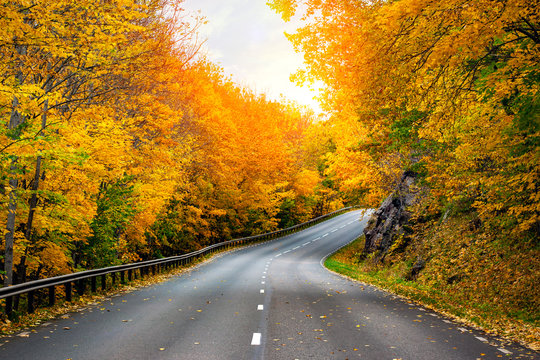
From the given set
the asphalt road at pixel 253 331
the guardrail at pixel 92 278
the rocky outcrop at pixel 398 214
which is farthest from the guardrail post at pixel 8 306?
the rocky outcrop at pixel 398 214

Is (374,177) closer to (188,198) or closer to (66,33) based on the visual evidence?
(188,198)

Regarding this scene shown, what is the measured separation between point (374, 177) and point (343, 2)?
548 inches

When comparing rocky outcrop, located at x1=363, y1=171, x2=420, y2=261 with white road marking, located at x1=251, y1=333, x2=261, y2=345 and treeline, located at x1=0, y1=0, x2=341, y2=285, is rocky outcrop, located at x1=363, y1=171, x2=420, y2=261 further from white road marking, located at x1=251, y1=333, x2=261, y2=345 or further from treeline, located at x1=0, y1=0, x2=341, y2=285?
white road marking, located at x1=251, y1=333, x2=261, y2=345

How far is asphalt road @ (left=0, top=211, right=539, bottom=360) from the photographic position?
6406mm

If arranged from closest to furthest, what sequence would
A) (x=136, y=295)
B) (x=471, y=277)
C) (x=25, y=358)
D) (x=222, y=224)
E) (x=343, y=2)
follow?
(x=25, y=358) < (x=343, y=2) < (x=136, y=295) < (x=471, y=277) < (x=222, y=224)

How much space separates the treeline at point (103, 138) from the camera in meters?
8.72

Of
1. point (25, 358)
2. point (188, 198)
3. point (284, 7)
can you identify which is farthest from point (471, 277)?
point (188, 198)

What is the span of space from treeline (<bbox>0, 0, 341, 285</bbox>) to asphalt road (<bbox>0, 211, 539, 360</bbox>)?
326 centimetres

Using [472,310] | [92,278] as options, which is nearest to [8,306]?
[92,278]

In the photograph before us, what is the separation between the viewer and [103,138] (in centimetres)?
1271

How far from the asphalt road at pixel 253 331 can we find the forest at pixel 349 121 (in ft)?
10.1

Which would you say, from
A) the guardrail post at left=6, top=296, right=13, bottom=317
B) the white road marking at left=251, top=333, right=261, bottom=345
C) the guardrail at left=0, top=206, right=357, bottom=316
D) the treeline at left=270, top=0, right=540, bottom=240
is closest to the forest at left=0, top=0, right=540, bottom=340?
the treeline at left=270, top=0, right=540, bottom=240

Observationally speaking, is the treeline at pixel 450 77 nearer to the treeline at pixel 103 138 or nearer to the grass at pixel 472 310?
the grass at pixel 472 310

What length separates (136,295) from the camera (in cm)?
1316
